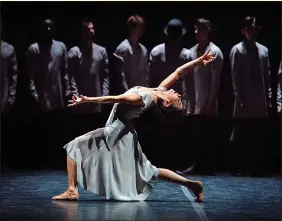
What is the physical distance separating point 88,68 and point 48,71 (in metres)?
0.49

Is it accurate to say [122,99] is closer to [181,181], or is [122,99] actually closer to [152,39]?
[181,181]

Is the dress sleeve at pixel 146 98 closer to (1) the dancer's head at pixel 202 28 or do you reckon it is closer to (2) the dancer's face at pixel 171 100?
(2) the dancer's face at pixel 171 100

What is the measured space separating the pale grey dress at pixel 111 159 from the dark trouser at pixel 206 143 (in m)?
2.70

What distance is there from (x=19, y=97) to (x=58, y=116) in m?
0.53

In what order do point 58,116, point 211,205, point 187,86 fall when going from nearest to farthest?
point 211,205 → point 187,86 → point 58,116

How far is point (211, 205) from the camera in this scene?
552 centimetres

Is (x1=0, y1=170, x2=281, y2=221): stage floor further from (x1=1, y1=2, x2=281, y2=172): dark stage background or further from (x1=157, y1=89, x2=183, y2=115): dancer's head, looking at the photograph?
(x1=1, y1=2, x2=281, y2=172): dark stage background

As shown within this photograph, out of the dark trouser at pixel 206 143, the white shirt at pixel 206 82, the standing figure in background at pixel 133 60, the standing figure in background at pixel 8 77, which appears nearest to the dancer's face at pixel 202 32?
the white shirt at pixel 206 82

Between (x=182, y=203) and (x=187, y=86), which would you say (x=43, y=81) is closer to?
(x=187, y=86)

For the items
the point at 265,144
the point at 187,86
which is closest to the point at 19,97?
the point at 187,86

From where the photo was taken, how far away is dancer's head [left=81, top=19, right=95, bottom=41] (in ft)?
26.2

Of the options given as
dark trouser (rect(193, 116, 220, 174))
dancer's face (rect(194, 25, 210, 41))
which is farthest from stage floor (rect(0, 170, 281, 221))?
dancer's face (rect(194, 25, 210, 41))

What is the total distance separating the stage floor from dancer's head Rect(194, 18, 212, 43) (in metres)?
1.67

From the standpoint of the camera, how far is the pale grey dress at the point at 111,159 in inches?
219
